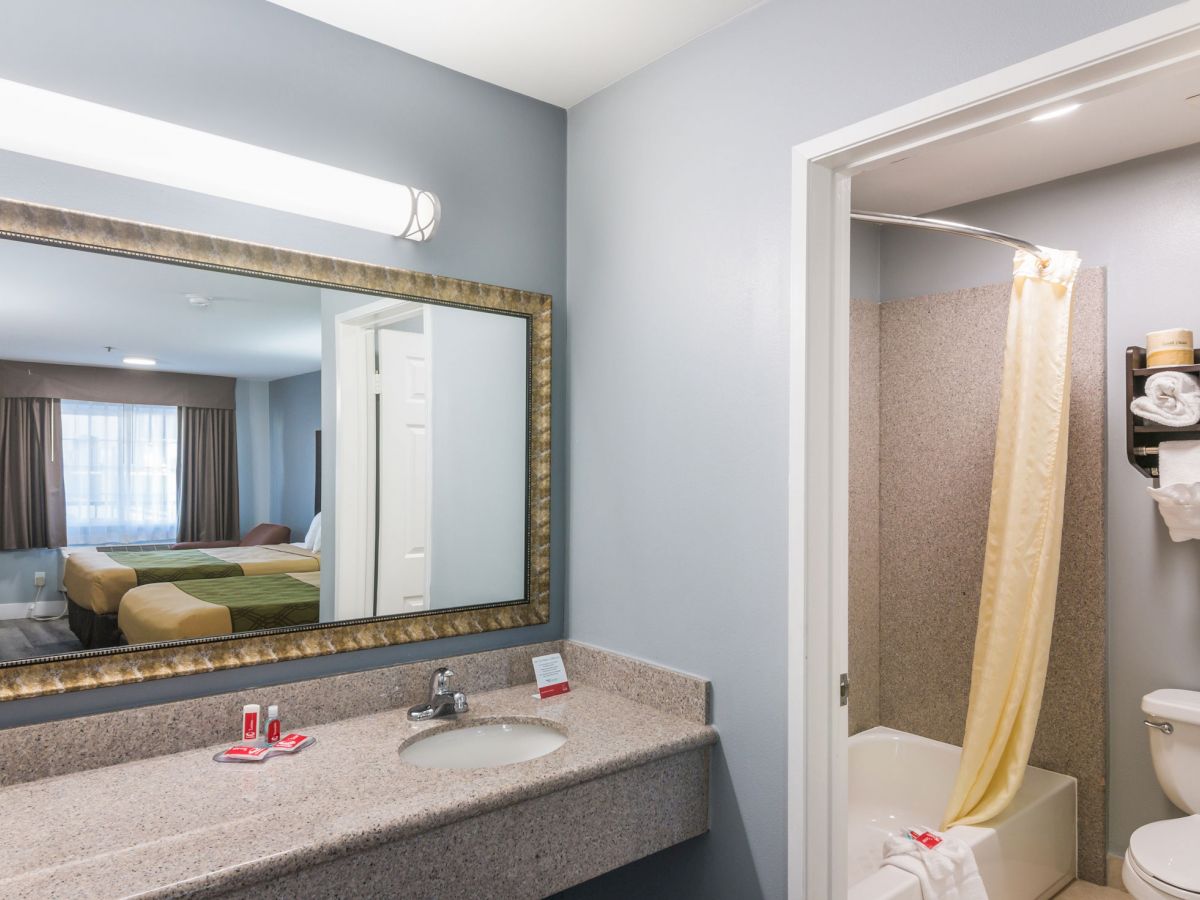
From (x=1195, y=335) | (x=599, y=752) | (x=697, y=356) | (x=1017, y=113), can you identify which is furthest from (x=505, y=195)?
(x=1195, y=335)

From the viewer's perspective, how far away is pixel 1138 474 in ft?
7.97

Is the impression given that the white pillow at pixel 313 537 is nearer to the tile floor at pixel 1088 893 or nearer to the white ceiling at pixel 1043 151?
the white ceiling at pixel 1043 151

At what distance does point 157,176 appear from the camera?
1.46m

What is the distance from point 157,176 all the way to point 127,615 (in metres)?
0.86

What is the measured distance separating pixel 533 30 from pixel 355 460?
1.10m

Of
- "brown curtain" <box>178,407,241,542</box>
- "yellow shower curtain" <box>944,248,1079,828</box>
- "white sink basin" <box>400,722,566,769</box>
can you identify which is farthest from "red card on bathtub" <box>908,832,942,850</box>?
"brown curtain" <box>178,407,241,542</box>

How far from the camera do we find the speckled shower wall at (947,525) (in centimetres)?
251

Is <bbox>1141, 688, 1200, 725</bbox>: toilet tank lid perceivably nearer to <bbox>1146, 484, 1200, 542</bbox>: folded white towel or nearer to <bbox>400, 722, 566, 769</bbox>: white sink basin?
<bbox>1146, 484, 1200, 542</bbox>: folded white towel

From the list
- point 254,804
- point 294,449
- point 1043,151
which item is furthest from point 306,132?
point 1043,151

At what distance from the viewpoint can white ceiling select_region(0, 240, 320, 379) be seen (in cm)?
143

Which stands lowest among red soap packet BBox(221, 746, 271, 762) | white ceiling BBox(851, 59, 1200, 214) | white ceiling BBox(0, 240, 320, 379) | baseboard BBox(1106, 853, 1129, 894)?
baseboard BBox(1106, 853, 1129, 894)

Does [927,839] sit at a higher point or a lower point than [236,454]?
lower

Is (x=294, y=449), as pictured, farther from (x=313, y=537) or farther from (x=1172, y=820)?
(x=1172, y=820)

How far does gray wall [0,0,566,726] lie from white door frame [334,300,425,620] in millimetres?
141
